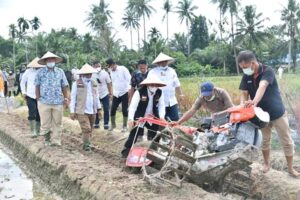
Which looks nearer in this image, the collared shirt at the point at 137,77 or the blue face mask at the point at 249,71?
the blue face mask at the point at 249,71

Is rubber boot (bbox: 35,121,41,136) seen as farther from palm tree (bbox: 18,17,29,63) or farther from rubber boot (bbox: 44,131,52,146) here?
palm tree (bbox: 18,17,29,63)

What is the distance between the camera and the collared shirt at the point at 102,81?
10.0 metres

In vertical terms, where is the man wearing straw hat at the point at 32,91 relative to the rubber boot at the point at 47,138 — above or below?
above

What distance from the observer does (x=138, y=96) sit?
21.6 ft

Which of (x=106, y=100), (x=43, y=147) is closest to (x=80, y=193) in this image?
(x=43, y=147)

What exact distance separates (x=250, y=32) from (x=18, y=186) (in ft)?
165

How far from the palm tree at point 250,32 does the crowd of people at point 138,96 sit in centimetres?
4608

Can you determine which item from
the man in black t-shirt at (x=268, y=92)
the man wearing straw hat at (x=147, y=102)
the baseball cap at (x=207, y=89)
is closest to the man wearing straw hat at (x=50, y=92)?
the man wearing straw hat at (x=147, y=102)

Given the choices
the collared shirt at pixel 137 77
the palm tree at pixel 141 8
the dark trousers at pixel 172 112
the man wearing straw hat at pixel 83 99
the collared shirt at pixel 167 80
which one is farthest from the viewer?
the palm tree at pixel 141 8

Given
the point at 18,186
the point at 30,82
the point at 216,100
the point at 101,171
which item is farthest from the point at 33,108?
the point at 216,100

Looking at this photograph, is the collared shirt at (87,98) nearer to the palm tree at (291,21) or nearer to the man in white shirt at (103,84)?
the man in white shirt at (103,84)

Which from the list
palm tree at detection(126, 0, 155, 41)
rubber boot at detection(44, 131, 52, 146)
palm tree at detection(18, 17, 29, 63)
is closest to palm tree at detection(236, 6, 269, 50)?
palm tree at detection(126, 0, 155, 41)

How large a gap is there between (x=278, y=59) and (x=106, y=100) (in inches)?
2023

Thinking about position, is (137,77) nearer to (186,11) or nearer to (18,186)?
(18,186)
